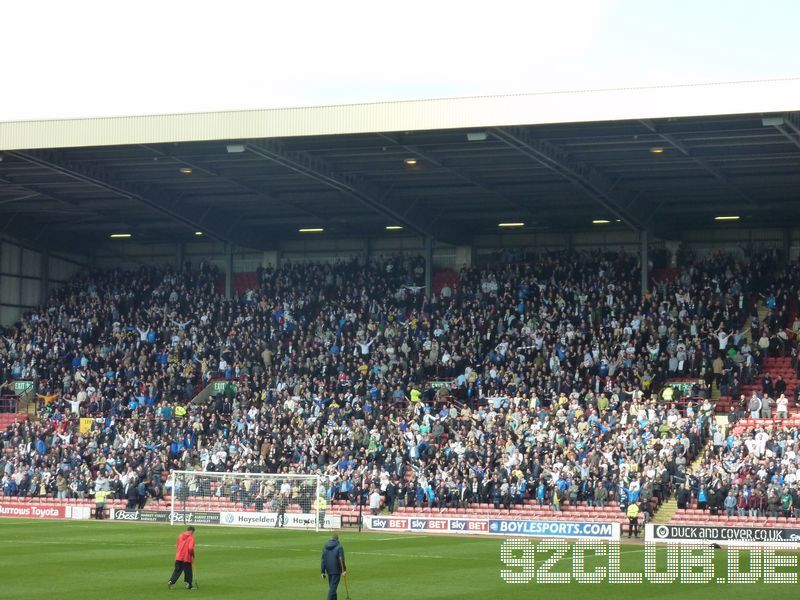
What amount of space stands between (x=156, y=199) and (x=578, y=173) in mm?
18900

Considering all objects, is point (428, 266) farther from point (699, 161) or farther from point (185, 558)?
point (185, 558)

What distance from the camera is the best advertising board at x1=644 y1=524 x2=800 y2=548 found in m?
36.0

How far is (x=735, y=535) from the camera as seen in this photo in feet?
119

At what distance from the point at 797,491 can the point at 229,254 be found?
3448 centimetres

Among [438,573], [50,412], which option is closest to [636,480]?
[438,573]

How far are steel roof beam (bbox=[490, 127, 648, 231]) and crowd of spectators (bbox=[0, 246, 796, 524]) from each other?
363cm

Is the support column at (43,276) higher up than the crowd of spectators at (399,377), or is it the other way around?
the support column at (43,276)

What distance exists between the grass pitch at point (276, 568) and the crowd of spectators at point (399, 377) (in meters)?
5.38

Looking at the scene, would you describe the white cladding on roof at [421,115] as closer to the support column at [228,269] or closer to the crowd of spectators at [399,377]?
the crowd of spectators at [399,377]

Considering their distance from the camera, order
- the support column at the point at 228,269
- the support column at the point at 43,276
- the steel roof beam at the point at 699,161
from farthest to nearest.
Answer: the support column at the point at 43,276
the support column at the point at 228,269
the steel roof beam at the point at 699,161

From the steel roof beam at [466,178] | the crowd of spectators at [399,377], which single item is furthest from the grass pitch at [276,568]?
the steel roof beam at [466,178]

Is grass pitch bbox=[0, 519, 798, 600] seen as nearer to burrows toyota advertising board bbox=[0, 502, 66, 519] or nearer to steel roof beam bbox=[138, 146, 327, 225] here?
burrows toyota advertising board bbox=[0, 502, 66, 519]

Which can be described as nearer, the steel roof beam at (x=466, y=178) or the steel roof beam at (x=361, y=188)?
the steel roof beam at (x=466, y=178)

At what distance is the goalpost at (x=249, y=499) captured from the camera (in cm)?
4559
